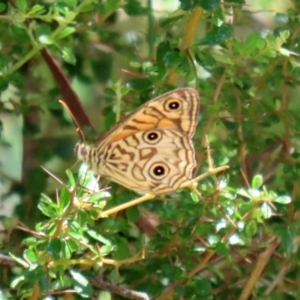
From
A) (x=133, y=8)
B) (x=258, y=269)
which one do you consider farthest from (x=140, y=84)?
(x=258, y=269)

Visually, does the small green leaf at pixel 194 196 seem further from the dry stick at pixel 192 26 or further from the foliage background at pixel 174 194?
the dry stick at pixel 192 26

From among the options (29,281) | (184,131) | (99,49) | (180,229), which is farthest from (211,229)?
(99,49)

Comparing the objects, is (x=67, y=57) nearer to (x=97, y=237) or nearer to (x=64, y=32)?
(x=64, y=32)

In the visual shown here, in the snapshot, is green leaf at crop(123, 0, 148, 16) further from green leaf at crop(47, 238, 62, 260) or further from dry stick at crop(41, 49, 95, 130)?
green leaf at crop(47, 238, 62, 260)

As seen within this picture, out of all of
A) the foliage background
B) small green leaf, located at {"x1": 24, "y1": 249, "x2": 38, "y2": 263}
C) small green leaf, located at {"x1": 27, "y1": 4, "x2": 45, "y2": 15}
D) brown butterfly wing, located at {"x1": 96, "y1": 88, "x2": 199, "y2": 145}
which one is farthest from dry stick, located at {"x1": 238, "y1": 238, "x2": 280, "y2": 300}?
small green leaf, located at {"x1": 27, "y1": 4, "x2": 45, "y2": 15}

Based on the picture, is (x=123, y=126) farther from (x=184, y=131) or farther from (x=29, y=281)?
(x=29, y=281)
